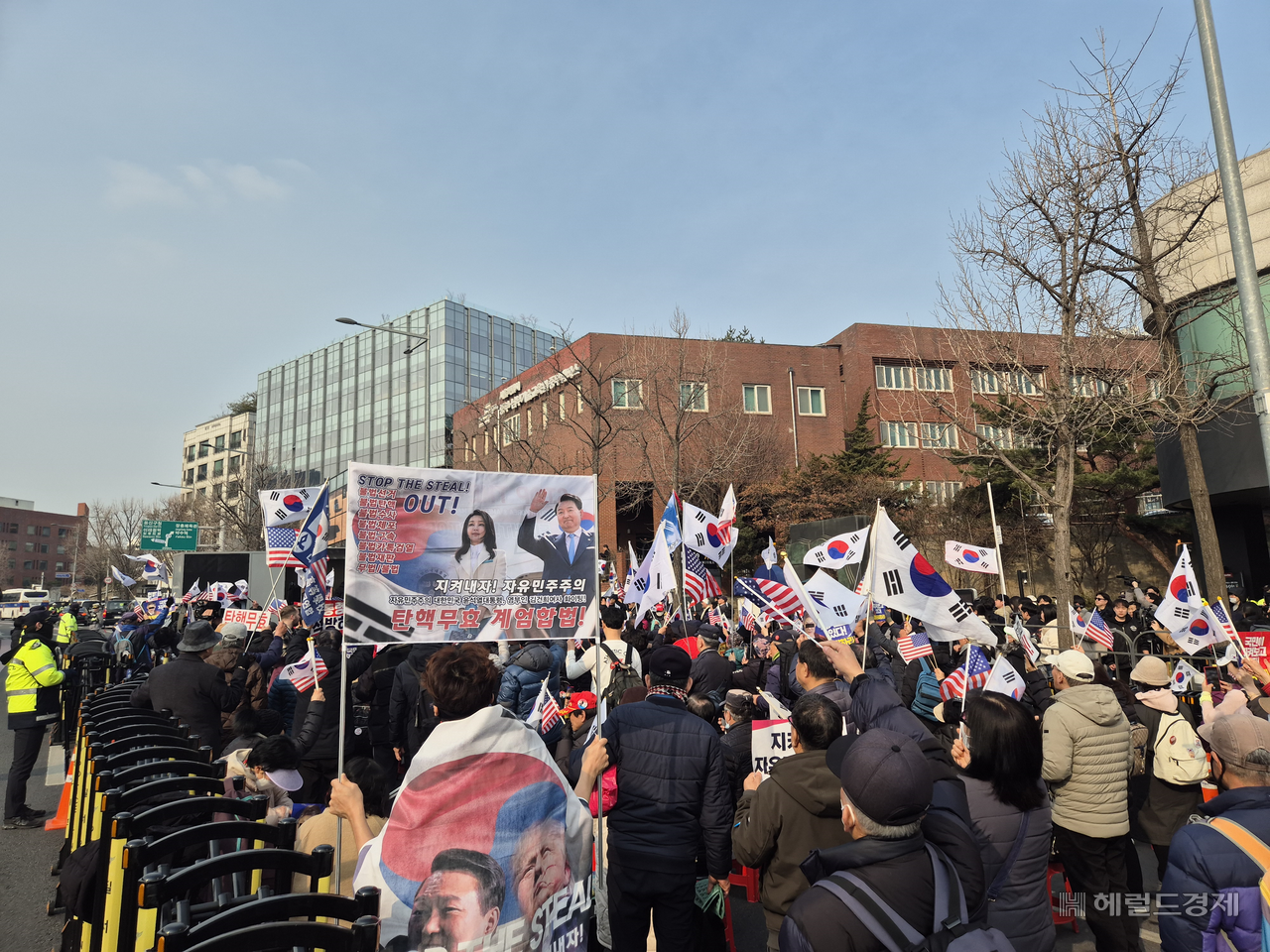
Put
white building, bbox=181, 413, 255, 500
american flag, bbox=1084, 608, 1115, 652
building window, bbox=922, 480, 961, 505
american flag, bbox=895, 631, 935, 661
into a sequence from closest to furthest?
american flag, bbox=895, 631, 935, 661 → american flag, bbox=1084, 608, 1115, 652 → building window, bbox=922, 480, 961, 505 → white building, bbox=181, 413, 255, 500

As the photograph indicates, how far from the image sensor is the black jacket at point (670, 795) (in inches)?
155

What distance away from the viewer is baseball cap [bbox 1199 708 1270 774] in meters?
3.16

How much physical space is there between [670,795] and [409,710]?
4.61 metres

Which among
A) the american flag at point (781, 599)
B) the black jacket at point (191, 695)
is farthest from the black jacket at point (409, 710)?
the american flag at point (781, 599)

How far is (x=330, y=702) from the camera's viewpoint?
7.15 meters

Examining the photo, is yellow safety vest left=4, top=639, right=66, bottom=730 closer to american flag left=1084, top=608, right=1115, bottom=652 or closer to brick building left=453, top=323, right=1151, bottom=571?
american flag left=1084, top=608, right=1115, bottom=652

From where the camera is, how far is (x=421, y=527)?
16.6 feet

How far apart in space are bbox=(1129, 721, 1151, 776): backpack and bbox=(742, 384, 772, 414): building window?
36560 millimetres

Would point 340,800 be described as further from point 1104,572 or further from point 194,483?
point 194,483

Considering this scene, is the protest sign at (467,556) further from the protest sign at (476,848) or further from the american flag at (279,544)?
the american flag at (279,544)

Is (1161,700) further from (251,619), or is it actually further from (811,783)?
(251,619)

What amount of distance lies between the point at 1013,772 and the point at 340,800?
10.1 feet

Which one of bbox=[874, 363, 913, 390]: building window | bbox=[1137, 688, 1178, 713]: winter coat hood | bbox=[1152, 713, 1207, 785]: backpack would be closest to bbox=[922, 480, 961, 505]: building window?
bbox=[874, 363, 913, 390]: building window

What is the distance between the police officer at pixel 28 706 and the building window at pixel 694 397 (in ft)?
75.3
